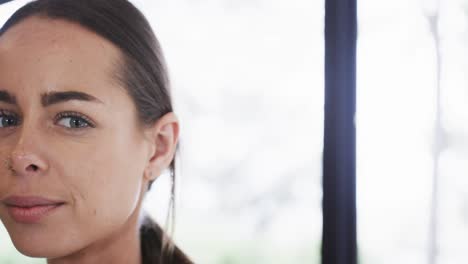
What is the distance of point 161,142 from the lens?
95cm

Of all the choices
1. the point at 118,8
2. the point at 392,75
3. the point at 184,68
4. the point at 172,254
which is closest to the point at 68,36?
the point at 118,8

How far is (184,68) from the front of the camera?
3.43ft

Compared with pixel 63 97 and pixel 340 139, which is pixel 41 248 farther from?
pixel 340 139

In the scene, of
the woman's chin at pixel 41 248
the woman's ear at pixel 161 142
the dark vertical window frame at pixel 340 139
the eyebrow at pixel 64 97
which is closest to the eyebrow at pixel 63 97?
the eyebrow at pixel 64 97

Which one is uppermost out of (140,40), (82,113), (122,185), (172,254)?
(140,40)

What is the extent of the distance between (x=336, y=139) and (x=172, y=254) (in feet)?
1.13

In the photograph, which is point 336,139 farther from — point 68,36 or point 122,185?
point 68,36

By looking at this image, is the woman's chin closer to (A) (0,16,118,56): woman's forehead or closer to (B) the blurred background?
(B) the blurred background

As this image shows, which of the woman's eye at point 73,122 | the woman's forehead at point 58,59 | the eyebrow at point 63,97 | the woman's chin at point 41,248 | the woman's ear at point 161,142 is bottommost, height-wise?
the woman's chin at point 41,248

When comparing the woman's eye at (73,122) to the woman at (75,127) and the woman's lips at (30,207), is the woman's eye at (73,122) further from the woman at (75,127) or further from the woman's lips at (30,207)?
the woman's lips at (30,207)

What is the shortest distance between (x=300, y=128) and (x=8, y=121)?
47cm

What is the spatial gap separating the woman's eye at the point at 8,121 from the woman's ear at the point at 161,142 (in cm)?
21

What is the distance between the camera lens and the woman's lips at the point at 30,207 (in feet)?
2.89

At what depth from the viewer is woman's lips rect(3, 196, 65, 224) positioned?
88 centimetres
